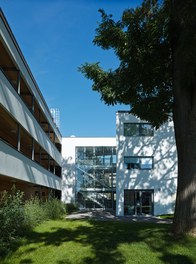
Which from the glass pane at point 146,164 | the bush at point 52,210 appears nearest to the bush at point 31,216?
the bush at point 52,210

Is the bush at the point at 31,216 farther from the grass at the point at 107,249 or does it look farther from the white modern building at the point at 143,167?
the white modern building at the point at 143,167

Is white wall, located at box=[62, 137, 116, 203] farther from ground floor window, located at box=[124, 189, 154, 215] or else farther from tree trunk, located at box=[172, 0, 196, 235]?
tree trunk, located at box=[172, 0, 196, 235]

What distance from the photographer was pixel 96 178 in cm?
4059

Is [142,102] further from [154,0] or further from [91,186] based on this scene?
[91,186]

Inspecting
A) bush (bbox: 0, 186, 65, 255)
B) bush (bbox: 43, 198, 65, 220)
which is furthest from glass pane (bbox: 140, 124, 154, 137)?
bush (bbox: 0, 186, 65, 255)

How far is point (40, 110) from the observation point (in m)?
26.8

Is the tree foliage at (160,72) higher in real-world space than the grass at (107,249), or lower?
higher

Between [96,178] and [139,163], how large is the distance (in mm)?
9235

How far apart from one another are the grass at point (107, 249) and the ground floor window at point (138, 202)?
21252 millimetres

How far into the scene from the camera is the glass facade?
40188 millimetres

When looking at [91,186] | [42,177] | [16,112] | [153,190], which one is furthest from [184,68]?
[91,186]

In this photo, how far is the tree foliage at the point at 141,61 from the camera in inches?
458

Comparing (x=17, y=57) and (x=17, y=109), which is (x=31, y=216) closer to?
(x=17, y=109)

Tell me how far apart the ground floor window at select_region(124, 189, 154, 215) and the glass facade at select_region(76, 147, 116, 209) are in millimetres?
8108
